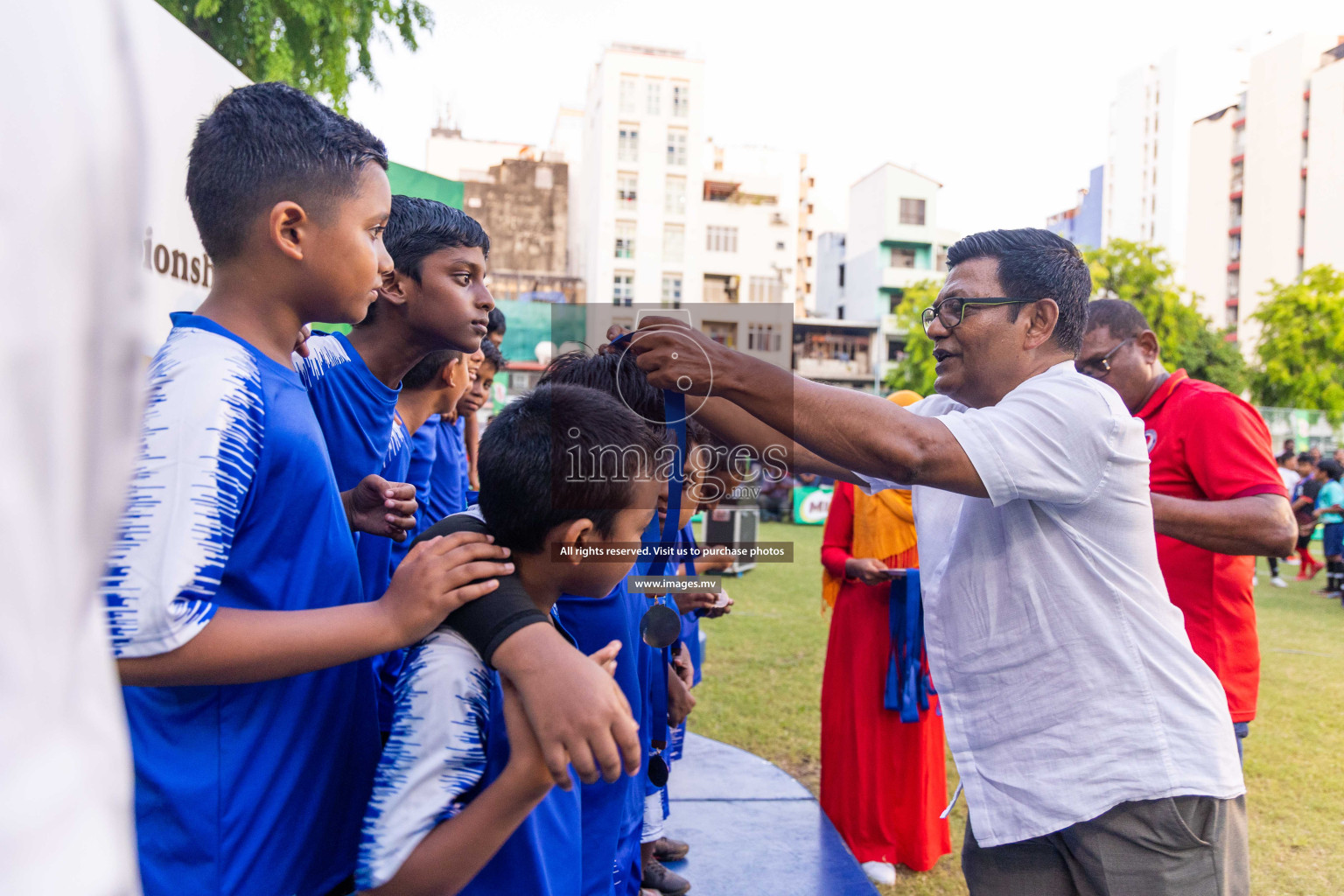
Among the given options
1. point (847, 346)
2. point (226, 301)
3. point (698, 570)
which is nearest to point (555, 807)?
point (226, 301)

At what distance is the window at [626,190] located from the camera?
42.2 meters

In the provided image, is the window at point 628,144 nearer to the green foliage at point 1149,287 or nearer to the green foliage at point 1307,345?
the green foliage at point 1149,287

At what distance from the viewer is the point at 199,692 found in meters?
1.15

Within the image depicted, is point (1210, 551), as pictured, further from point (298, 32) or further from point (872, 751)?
point (298, 32)

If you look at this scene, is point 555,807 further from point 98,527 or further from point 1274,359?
point 1274,359

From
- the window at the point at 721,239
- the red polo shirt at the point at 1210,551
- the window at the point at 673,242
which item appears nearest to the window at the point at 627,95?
the window at the point at 673,242

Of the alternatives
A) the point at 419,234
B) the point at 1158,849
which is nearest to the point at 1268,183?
the point at 1158,849

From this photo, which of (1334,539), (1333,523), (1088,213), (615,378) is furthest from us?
(1088,213)

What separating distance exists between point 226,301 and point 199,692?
1.94ft

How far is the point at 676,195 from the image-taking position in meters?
43.2

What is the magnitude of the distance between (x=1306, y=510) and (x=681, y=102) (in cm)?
3829

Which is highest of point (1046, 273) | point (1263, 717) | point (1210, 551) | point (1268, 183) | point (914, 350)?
point (1268, 183)

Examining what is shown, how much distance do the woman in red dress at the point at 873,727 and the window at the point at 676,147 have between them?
41959 millimetres

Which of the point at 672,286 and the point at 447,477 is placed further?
the point at 672,286
